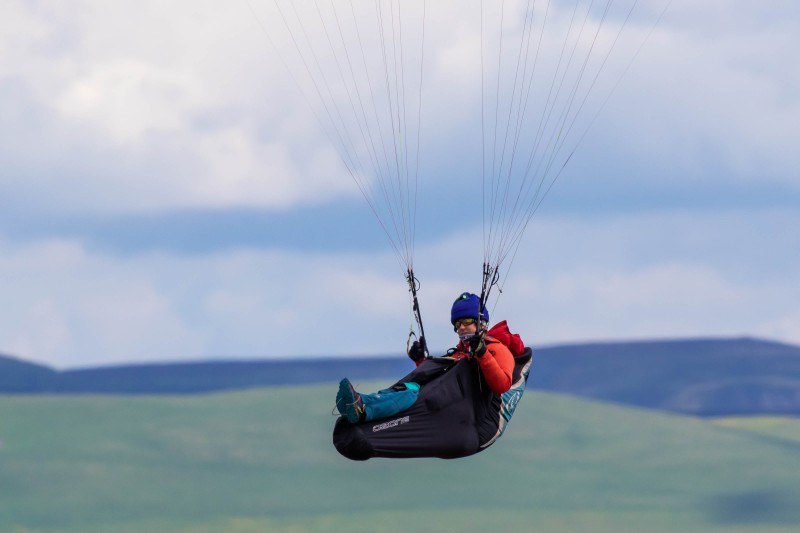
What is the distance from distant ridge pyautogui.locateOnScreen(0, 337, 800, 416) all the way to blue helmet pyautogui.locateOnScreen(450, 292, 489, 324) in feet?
304

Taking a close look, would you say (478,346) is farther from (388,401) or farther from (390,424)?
(390,424)

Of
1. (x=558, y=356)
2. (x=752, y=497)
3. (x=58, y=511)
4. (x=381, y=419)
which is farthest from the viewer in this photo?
(x=558, y=356)

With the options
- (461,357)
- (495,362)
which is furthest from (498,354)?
(461,357)

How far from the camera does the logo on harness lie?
16.4m

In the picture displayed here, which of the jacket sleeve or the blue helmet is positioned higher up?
the blue helmet

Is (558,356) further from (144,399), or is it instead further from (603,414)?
(144,399)

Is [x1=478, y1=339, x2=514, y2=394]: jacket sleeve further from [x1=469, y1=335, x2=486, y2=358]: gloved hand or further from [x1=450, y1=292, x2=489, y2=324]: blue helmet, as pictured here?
[x1=450, y1=292, x2=489, y2=324]: blue helmet

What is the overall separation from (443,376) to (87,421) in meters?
87.9

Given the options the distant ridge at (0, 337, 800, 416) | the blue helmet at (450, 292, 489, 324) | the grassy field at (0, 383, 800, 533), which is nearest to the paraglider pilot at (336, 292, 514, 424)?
the blue helmet at (450, 292, 489, 324)

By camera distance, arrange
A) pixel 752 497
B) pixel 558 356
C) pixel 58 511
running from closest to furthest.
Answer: pixel 58 511 → pixel 752 497 → pixel 558 356

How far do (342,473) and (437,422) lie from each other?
9392cm

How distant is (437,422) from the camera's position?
55.4 ft

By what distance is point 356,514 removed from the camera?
3957 inches

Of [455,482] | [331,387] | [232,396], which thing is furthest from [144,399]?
[455,482]
